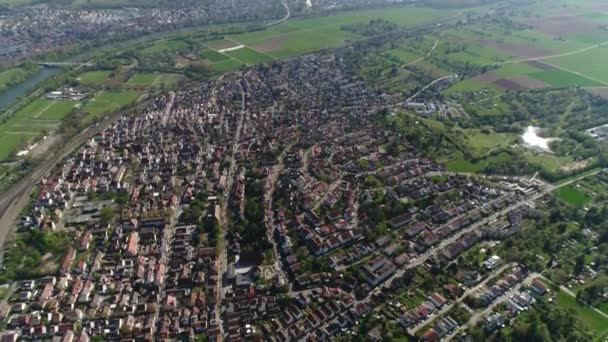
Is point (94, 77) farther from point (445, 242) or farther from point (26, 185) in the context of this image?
point (445, 242)

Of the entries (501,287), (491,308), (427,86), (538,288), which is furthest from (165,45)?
(538,288)

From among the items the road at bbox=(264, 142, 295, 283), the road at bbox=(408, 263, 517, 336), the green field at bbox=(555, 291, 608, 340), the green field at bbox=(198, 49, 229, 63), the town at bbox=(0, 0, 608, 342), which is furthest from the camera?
the green field at bbox=(198, 49, 229, 63)

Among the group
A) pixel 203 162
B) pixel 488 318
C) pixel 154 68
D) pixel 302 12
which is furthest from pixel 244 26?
pixel 488 318

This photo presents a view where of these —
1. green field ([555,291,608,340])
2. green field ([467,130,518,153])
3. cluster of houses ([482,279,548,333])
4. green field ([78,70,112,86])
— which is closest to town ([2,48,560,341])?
cluster of houses ([482,279,548,333])

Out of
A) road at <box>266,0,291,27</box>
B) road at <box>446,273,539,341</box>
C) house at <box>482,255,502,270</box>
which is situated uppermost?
road at <box>266,0,291,27</box>

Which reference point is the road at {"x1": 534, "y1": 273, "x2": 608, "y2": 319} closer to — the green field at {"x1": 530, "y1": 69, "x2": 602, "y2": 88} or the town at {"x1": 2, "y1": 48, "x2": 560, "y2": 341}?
the town at {"x1": 2, "y1": 48, "x2": 560, "y2": 341}
